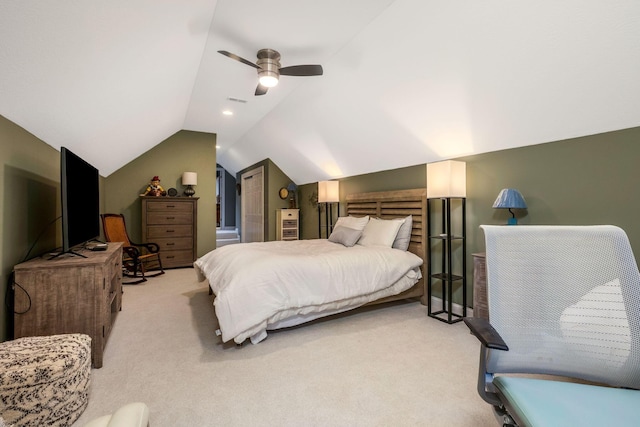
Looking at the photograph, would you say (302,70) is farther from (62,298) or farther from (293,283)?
(62,298)

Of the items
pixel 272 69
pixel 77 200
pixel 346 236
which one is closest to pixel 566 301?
pixel 346 236

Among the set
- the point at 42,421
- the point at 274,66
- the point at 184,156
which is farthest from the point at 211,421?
the point at 184,156

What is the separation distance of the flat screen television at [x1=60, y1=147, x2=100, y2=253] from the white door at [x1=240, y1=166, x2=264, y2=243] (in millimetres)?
4411

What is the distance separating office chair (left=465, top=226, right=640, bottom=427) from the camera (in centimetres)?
110

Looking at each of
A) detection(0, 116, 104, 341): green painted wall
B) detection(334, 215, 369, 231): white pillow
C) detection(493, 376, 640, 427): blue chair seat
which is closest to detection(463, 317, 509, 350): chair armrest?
detection(493, 376, 640, 427): blue chair seat

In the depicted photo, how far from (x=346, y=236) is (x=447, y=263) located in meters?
1.27

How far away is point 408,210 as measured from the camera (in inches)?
155

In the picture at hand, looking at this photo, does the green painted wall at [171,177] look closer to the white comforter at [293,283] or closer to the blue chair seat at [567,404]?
the white comforter at [293,283]

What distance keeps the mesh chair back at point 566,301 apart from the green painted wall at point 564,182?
4.73ft

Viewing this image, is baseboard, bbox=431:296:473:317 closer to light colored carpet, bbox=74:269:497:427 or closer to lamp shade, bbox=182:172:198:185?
light colored carpet, bbox=74:269:497:427

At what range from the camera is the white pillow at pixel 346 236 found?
12.9ft

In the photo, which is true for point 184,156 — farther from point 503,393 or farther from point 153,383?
point 503,393

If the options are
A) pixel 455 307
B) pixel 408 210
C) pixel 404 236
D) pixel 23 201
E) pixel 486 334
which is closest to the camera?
pixel 486 334

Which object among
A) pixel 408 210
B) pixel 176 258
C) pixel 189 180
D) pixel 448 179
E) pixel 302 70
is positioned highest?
pixel 302 70
